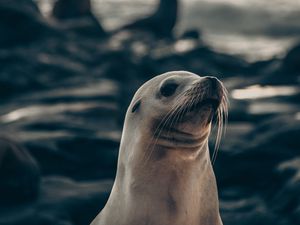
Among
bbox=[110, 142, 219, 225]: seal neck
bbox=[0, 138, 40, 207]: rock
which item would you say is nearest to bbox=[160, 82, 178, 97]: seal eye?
bbox=[110, 142, 219, 225]: seal neck

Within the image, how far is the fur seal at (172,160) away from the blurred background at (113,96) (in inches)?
105

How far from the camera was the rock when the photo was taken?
8234 mm

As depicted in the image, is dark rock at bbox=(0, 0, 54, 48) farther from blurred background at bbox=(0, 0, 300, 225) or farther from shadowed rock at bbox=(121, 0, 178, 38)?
shadowed rock at bbox=(121, 0, 178, 38)

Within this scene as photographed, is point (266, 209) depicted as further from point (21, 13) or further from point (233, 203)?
point (21, 13)

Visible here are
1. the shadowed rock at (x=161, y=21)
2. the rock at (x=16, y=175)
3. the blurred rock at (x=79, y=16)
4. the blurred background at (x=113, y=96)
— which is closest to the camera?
the rock at (x=16, y=175)

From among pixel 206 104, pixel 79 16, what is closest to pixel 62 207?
pixel 206 104

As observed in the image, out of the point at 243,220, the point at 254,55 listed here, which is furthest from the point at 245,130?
the point at 254,55

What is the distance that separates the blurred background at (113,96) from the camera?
27.4 ft

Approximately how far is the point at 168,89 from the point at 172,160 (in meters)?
0.44

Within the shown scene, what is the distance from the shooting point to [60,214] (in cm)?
792

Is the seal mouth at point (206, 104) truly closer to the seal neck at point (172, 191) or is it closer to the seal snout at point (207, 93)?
the seal snout at point (207, 93)

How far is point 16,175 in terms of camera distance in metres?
8.28

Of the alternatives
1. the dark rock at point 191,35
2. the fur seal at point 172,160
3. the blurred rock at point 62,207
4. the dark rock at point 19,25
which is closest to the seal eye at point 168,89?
the fur seal at point 172,160

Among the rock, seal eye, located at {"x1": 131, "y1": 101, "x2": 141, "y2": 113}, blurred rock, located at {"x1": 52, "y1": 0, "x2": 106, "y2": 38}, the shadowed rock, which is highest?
seal eye, located at {"x1": 131, "y1": 101, "x2": 141, "y2": 113}
